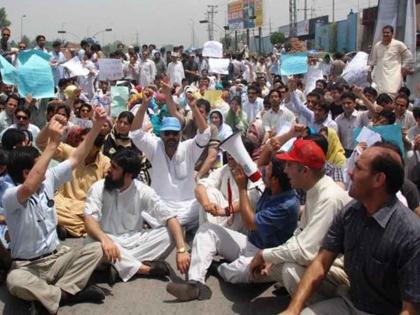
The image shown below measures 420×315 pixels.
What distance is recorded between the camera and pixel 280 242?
4176 millimetres

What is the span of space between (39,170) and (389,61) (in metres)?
7.13

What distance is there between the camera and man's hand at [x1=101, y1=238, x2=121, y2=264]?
422 cm

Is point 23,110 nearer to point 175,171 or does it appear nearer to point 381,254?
point 175,171

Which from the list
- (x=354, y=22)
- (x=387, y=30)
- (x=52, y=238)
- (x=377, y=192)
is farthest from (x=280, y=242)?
(x=354, y=22)

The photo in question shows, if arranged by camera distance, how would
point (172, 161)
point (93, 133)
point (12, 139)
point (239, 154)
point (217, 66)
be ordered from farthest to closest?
point (217, 66), point (172, 161), point (12, 139), point (239, 154), point (93, 133)

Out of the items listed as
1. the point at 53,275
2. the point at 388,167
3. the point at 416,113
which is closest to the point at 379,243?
the point at 388,167

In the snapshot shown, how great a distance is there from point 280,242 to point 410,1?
6.71 metres

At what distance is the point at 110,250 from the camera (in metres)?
4.23

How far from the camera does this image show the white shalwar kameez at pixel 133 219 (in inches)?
184

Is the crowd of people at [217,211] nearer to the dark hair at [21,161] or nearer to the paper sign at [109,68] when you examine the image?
the dark hair at [21,161]

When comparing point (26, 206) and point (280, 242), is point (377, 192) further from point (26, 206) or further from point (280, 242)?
point (26, 206)

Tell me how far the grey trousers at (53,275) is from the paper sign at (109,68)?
21.7 feet

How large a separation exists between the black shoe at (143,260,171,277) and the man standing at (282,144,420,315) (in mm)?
1833

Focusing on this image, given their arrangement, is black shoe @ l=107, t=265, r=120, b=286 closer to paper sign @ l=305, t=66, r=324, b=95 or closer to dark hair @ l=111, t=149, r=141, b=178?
dark hair @ l=111, t=149, r=141, b=178
